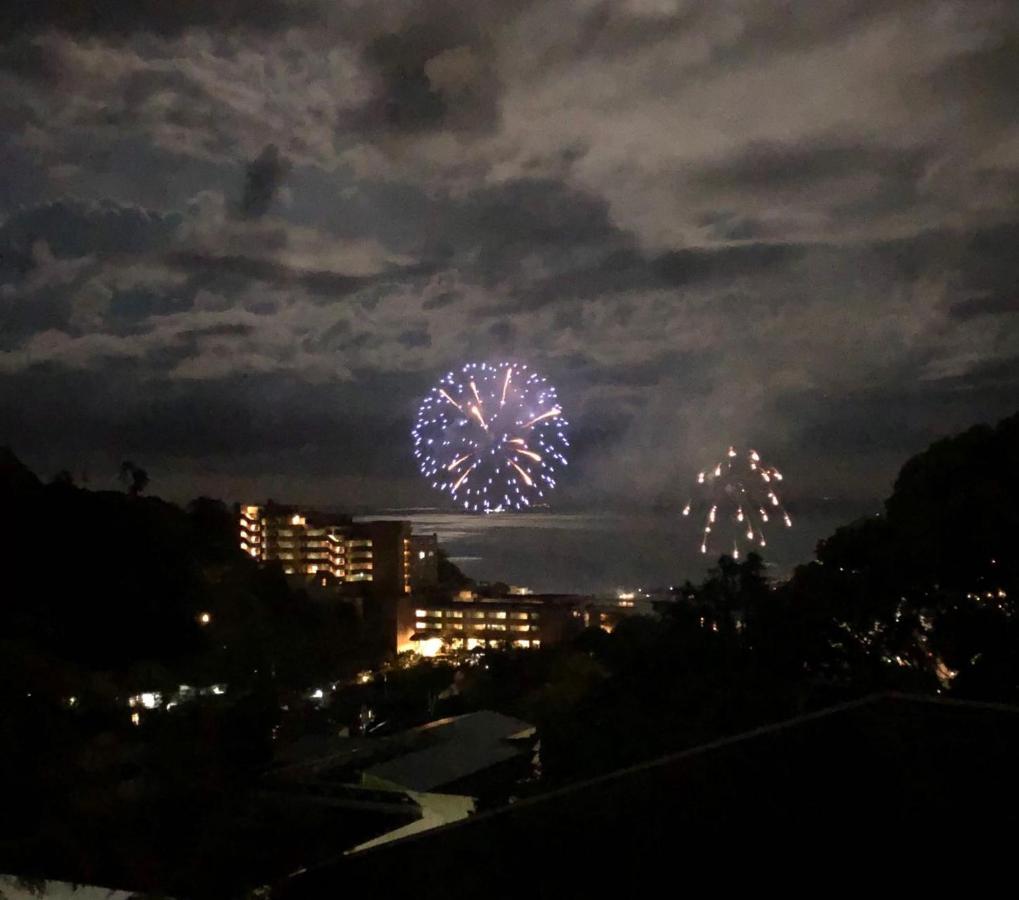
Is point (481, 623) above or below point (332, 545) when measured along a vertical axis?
below

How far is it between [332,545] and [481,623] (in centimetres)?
1339

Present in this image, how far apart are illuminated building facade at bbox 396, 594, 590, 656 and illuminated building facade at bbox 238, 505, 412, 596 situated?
5939 mm

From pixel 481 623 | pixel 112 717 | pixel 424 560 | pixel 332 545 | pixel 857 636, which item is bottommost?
pixel 481 623

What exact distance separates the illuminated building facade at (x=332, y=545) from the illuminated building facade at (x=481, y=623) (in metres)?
5.94

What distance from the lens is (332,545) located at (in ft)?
170

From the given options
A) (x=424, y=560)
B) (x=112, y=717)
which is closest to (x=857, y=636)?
(x=112, y=717)

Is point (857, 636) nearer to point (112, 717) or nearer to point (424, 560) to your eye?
point (112, 717)

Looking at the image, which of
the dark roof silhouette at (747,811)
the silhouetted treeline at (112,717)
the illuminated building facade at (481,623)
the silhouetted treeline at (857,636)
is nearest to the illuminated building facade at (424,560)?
the illuminated building facade at (481,623)

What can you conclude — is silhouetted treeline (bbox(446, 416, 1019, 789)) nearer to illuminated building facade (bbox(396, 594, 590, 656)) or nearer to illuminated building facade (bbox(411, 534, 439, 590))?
illuminated building facade (bbox(396, 594, 590, 656))

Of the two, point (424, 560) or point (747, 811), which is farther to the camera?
point (424, 560)

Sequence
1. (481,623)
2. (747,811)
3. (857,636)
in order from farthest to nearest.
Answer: (481,623) < (857,636) < (747,811)

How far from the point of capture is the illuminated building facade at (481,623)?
3931 centimetres

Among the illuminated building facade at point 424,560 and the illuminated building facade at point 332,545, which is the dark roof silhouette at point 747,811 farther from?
the illuminated building facade at point 424,560

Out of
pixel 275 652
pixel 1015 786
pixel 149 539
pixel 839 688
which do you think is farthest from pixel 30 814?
pixel 275 652
